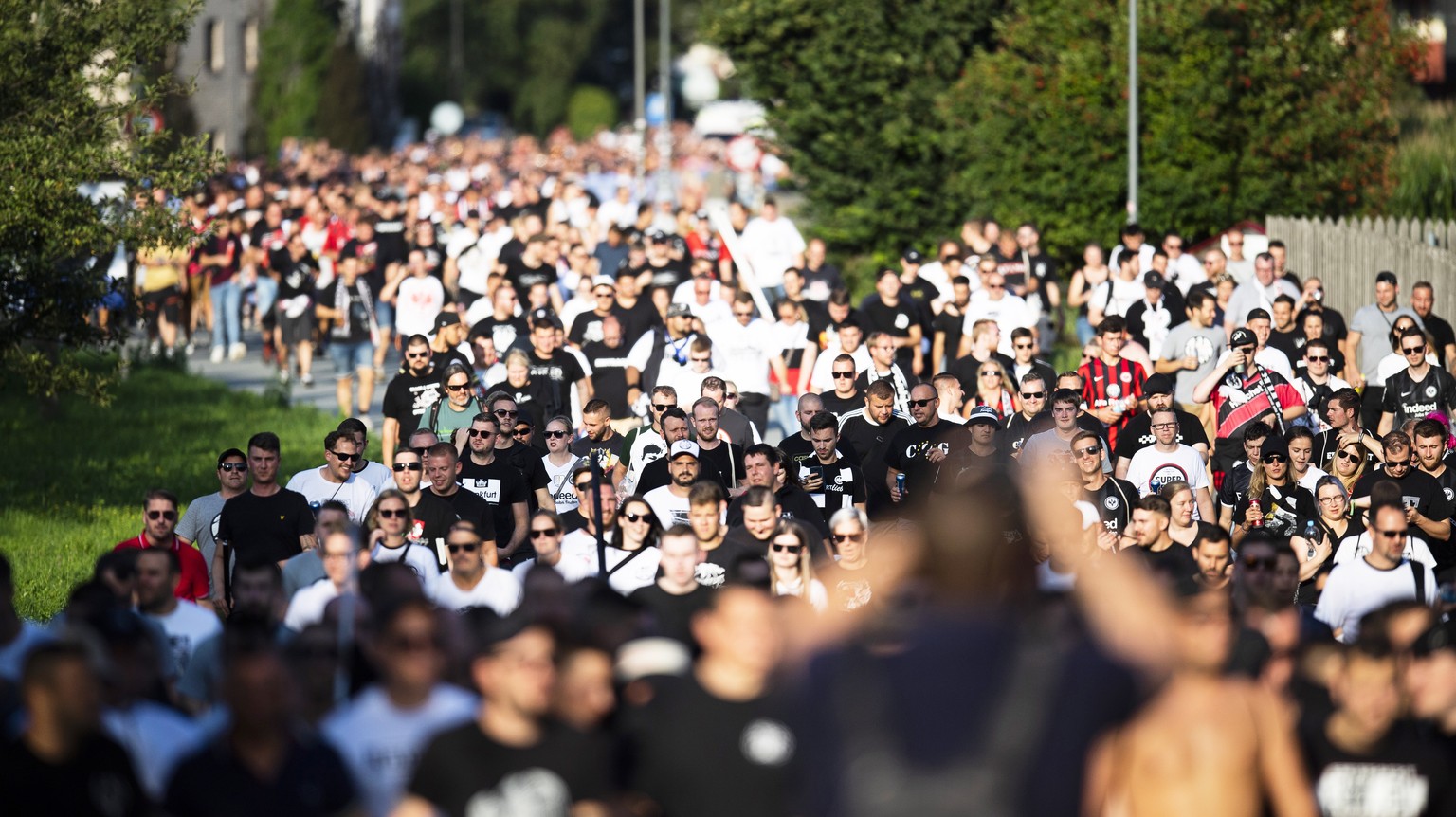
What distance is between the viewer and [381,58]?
73.1 metres

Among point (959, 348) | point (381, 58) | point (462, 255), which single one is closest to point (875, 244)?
point (462, 255)

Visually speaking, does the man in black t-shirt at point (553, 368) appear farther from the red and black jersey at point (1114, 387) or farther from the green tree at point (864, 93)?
the green tree at point (864, 93)

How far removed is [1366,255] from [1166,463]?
10.8m

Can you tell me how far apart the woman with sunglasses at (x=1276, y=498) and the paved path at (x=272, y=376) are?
34.9 feet

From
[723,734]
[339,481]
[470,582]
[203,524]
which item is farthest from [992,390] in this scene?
[723,734]

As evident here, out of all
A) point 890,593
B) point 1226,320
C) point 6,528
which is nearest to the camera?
point 890,593

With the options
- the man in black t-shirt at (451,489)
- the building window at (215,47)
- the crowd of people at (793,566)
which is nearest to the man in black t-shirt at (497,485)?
the crowd of people at (793,566)

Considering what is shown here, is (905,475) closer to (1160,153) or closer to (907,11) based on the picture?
(1160,153)

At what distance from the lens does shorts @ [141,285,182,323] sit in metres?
25.6

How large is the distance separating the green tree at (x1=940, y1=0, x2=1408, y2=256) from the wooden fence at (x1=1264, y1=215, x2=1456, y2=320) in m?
1.43

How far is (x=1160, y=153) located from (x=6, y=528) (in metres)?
15.2

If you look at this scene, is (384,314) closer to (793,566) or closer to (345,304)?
(345,304)

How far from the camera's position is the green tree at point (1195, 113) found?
86.0 feet

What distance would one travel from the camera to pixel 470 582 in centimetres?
1005
